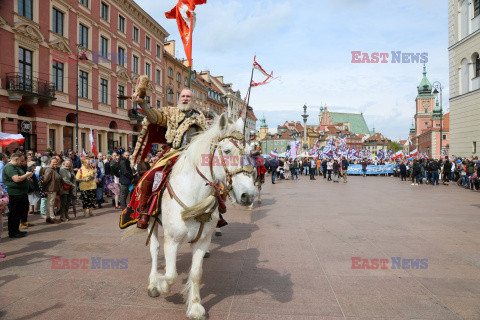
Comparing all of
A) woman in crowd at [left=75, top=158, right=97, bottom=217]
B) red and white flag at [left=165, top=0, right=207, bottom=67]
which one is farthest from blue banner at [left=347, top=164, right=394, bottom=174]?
red and white flag at [left=165, top=0, right=207, bottom=67]

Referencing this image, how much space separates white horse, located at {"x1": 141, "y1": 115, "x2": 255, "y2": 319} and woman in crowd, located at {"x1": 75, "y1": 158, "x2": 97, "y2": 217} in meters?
7.06

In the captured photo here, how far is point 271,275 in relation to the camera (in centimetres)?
434

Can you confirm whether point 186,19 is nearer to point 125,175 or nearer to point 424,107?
point 125,175

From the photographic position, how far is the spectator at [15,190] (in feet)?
21.7

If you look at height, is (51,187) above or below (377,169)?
above

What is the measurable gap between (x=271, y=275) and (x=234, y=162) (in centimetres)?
236

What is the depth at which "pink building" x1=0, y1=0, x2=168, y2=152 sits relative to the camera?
1802 cm

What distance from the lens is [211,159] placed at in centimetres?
303

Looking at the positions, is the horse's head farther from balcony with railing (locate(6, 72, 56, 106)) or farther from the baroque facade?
the baroque facade

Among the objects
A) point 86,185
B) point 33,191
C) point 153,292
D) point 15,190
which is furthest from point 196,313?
point 33,191

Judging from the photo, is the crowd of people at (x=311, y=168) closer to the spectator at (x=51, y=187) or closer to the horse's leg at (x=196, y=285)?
the spectator at (x=51, y=187)

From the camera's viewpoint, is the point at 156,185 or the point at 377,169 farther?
the point at 377,169

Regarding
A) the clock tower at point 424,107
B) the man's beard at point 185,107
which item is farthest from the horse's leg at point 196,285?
the clock tower at point 424,107

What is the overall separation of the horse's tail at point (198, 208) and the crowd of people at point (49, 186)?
→ 4419mm
